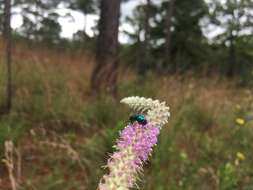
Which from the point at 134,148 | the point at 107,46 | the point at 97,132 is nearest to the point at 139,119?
the point at 134,148

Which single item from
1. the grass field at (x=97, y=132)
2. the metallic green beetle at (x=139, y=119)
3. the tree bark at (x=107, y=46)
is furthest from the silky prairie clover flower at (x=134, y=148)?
the tree bark at (x=107, y=46)

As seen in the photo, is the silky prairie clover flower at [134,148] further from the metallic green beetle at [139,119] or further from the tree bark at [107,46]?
the tree bark at [107,46]

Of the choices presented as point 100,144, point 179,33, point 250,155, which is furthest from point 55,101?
point 179,33

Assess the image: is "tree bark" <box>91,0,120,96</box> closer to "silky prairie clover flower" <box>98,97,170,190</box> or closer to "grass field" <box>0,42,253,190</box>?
"grass field" <box>0,42,253,190</box>

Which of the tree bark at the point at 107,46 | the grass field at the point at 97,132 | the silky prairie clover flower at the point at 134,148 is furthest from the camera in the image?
the tree bark at the point at 107,46

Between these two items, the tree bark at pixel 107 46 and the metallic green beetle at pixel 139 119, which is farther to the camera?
the tree bark at pixel 107 46

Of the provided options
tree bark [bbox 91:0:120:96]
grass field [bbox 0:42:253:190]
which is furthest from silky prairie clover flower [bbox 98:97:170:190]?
tree bark [bbox 91:0:120:96]

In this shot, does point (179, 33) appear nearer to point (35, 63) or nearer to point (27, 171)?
point (35, 63)
